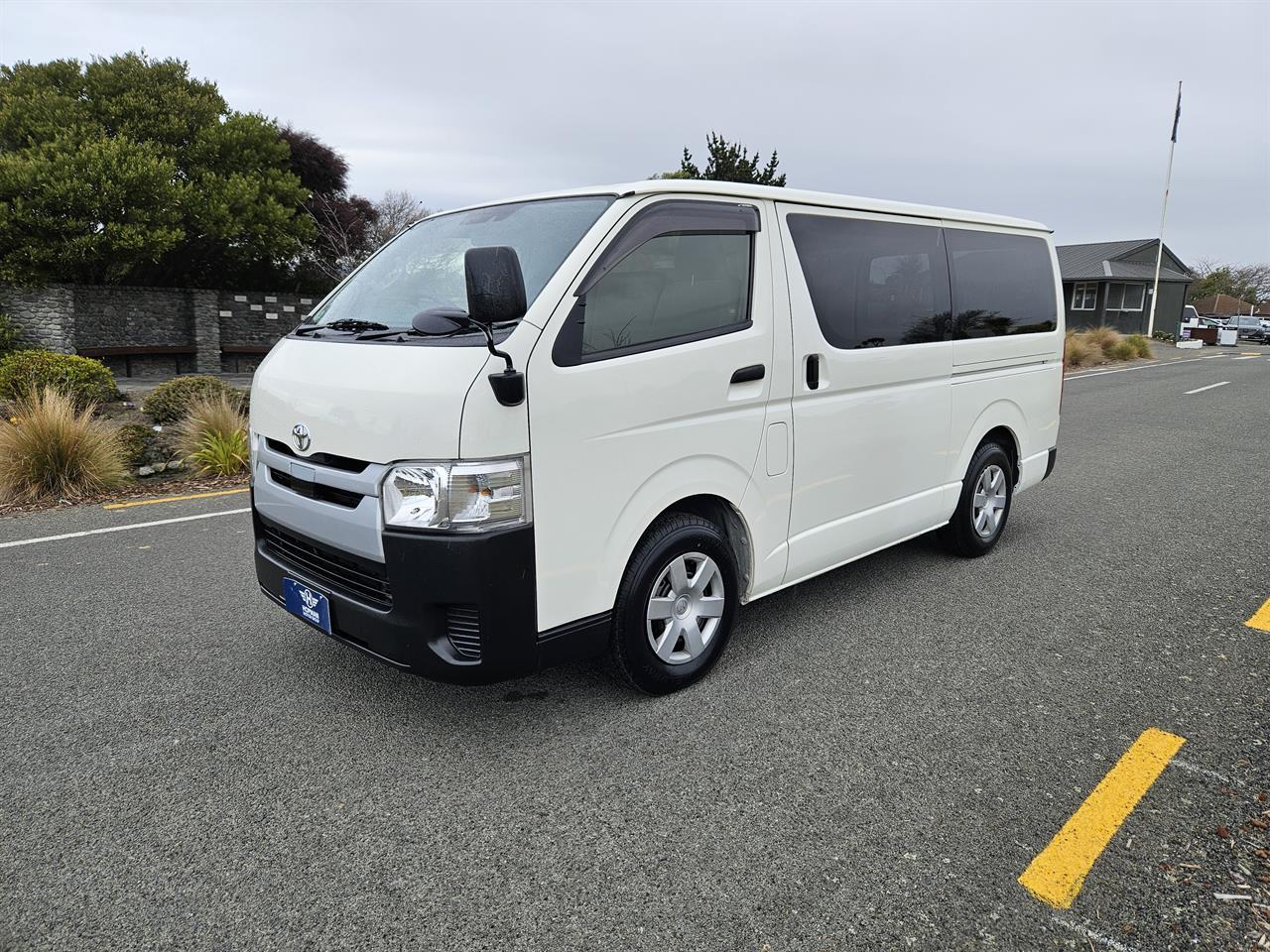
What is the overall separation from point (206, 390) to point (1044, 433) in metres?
8.79

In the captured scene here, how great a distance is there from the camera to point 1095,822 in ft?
8.64

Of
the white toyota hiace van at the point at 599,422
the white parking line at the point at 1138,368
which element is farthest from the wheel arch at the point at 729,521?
the white parking line at the point at 1138,368

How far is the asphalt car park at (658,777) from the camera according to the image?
2.27 metres

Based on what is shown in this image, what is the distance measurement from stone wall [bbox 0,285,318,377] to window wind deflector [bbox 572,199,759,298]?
19529mm

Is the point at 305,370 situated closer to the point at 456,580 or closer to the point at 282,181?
the point at 456,580

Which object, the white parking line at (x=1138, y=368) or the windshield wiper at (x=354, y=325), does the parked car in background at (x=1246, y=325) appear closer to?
the white parking line at (x=1138, y=368)

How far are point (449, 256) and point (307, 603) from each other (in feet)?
5.13

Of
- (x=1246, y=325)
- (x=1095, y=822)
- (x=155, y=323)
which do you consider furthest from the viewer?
(x=1246, y=325)

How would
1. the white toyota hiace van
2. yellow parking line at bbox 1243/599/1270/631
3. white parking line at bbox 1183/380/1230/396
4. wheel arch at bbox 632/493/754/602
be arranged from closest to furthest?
the white toyota hiace van < wheel arch at bbox 632/493/754/602 < yellow parking line at bbox 1243/599/1270/631 < white parking line at bbox 1183/380/1230/396

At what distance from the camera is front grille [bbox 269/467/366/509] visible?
2.94 meters

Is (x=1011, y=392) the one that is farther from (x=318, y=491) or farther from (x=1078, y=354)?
(x=1078, y=354)

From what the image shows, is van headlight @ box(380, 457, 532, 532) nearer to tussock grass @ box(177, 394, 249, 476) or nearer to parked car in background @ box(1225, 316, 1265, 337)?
tussock grass @ box(177, 394, 249, 476)

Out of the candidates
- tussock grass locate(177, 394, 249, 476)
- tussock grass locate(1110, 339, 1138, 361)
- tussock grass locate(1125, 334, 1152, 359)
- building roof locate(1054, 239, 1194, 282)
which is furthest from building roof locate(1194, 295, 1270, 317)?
tussock grass locate(177, 394, 249, 476)

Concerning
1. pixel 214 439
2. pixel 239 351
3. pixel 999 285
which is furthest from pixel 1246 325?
pixel 214 439
